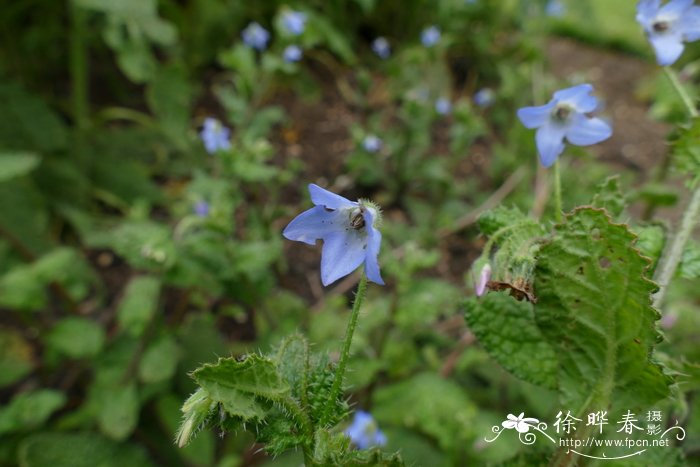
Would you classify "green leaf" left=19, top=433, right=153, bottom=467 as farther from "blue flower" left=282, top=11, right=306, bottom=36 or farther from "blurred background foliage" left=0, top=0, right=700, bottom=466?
"blue flower" left=282, top=11, right=306, bottom=36

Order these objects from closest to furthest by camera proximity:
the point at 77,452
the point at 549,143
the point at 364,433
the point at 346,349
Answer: the point at 346,349, the point at 549,143, the point at 364,433, the point at 77,452

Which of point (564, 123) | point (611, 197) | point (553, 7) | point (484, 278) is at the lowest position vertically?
point (484, 278)

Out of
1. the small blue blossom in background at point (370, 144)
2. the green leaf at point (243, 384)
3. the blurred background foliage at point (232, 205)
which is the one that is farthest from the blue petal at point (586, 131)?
the small blue blossom in background at point (370, 144)

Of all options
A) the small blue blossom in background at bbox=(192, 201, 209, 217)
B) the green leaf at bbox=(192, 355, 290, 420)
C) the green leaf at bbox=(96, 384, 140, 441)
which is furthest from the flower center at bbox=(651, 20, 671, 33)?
the green leaf at bbox=(96, 384, 140, 441)

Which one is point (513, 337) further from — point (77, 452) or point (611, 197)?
point (77, 452)

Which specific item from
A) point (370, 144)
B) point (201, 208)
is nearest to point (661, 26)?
point (201, 208)

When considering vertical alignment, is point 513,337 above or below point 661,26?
below
